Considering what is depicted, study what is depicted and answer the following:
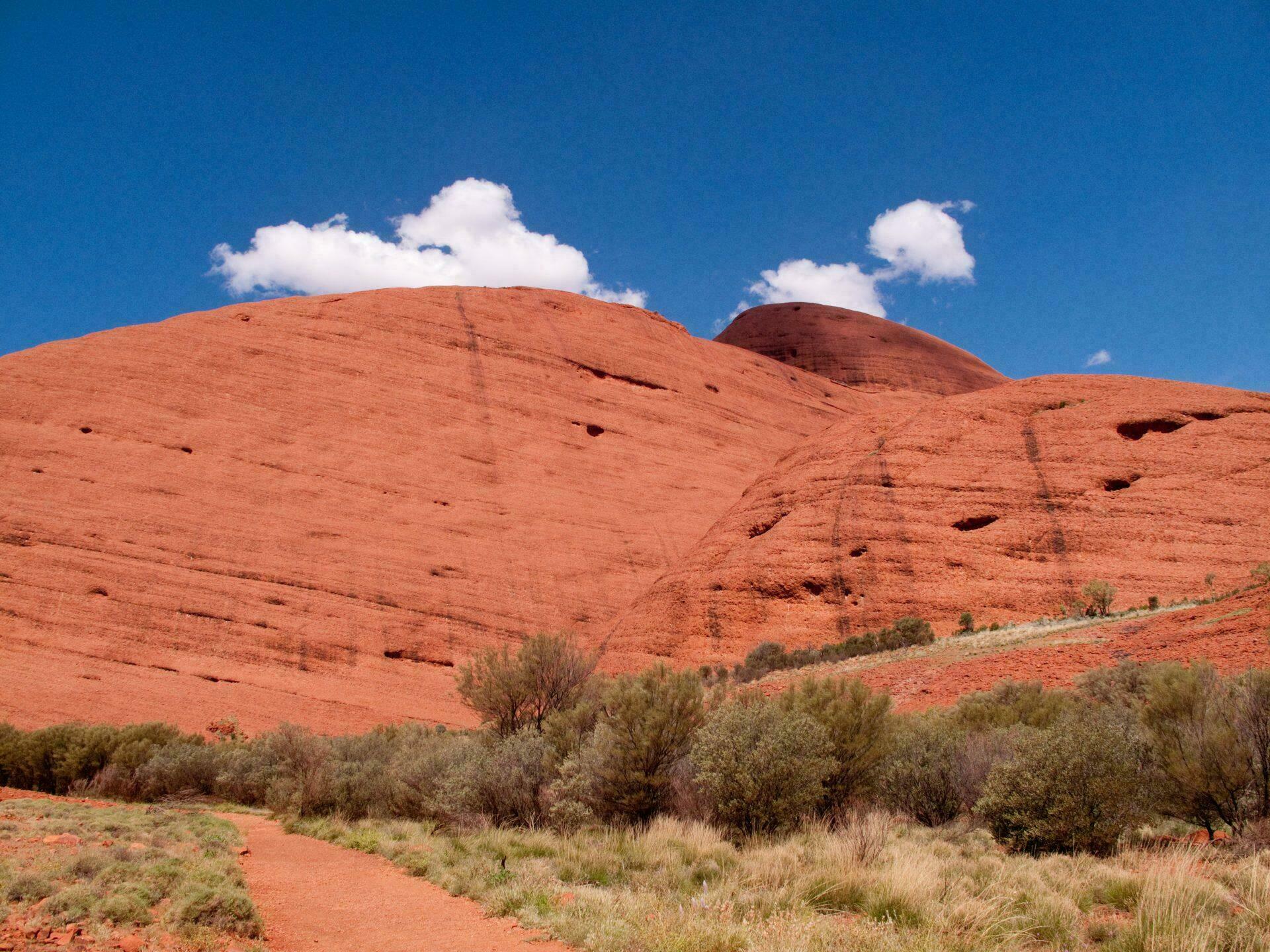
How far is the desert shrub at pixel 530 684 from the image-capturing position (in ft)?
46.2

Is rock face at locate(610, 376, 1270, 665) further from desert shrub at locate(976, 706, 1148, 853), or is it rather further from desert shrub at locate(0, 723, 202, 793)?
Result: desert shrub at locate(976, 706, 1148, 853)

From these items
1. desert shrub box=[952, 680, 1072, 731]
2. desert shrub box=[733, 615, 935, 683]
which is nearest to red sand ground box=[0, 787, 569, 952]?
desert shrub box=[952, 680, 1072, 731]

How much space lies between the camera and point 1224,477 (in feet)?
88.4

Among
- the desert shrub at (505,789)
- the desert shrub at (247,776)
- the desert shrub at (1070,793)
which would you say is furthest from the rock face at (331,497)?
the desert shrub at (1070,793)

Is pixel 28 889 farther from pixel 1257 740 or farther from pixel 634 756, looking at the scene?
pixel 1257 740

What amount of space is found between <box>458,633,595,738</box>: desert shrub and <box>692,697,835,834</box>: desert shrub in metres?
6.45

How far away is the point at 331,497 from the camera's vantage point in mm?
28859

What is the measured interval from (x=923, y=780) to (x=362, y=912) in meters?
5.64

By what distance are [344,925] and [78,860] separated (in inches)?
82.4

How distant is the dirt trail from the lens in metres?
5.18

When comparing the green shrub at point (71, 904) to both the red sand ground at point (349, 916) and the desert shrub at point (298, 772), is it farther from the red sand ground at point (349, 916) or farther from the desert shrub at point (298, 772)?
the desert shrub at point (298, 772)

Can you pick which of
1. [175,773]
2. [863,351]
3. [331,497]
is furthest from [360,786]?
[863,351]

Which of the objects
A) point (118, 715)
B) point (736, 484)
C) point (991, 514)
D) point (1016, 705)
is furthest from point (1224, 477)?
point (118, 715)

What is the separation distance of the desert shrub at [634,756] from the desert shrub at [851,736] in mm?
1251
